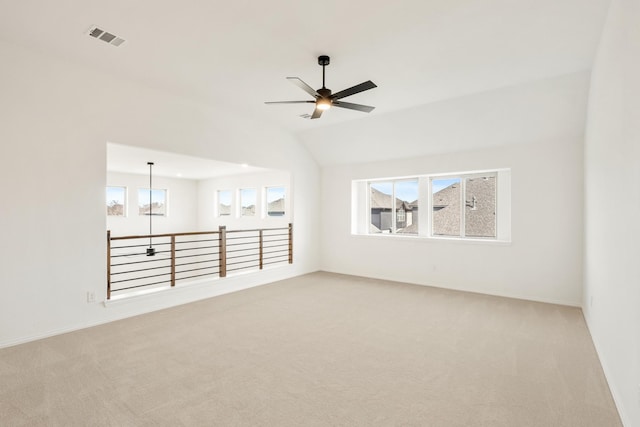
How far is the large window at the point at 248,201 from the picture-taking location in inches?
333

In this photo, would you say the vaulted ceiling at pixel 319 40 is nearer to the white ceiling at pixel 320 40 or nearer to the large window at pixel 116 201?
the white ceiling at pixel 320 40

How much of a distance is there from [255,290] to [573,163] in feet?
17.3

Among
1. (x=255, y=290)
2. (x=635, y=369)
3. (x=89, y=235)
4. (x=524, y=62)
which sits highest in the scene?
(x=524, y=62)

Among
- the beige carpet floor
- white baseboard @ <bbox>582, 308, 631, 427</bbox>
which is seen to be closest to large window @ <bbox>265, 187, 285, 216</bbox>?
the beige carpet floor

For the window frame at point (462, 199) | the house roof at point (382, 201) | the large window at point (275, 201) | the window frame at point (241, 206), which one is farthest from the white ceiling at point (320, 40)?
the window frame at point (241, 206)

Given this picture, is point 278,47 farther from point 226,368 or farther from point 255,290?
point 255,290

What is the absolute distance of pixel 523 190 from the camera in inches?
188

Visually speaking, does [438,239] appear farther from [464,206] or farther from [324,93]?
[324,93]

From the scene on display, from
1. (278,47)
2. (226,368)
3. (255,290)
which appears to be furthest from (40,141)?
(255,290)

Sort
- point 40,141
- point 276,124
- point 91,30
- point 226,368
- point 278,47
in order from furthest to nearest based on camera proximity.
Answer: point 276,124
point 40,141
point 278,47
point 91,30
point 226,368

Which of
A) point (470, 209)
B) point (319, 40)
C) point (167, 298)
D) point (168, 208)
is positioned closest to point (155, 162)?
point (168, 208)

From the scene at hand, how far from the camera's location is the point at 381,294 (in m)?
5.10

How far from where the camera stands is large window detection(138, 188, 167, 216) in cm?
836

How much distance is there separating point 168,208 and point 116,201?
136 cm
